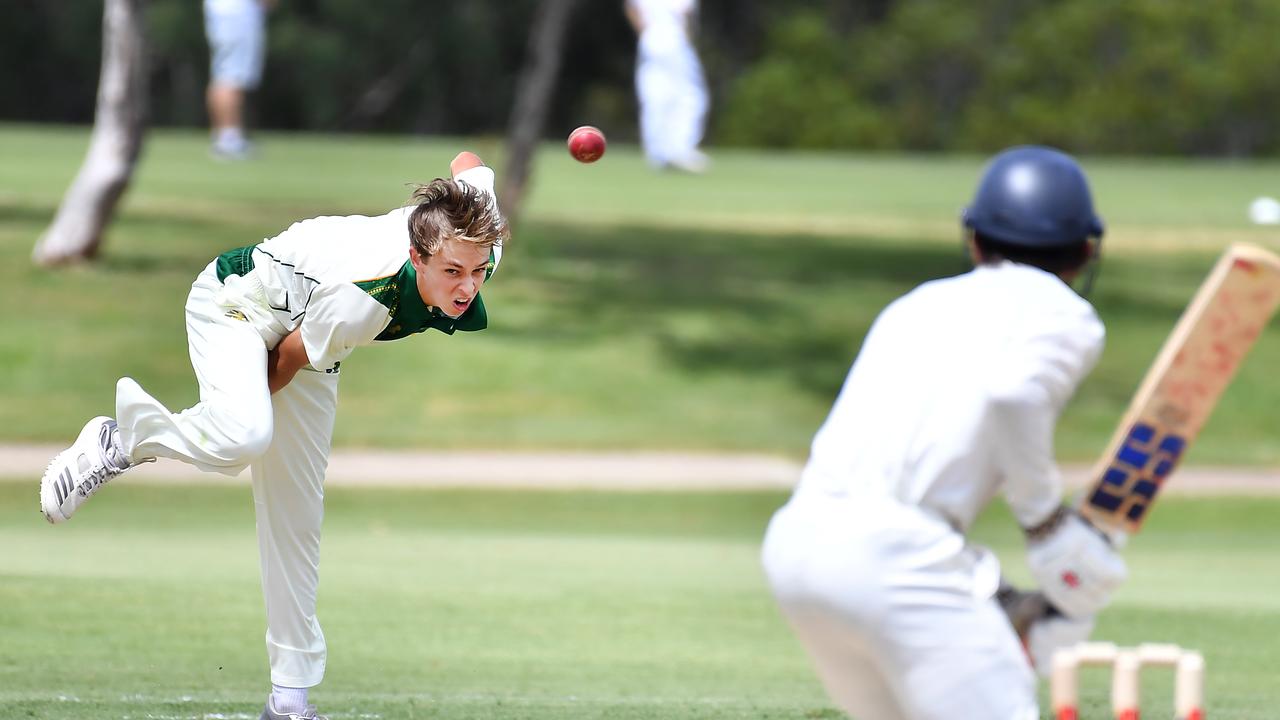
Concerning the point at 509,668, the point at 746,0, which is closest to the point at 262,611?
the point at 509,668

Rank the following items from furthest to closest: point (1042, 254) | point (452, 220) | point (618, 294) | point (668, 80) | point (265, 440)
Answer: point (618, 294)
point (668, 80)
point (265, 440)
point (452, 220)
point (1042, 254)

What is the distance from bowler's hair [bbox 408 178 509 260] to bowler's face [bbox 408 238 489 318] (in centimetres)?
2

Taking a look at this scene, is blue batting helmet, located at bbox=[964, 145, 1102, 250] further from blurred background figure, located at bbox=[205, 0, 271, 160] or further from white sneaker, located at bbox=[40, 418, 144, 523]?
blurred background figure, located at bbox=[205, 0, 271, 160]

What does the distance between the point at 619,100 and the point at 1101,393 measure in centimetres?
2914

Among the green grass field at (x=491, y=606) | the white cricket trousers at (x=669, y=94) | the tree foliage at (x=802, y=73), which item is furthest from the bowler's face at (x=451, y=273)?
the tree foliage at (x=802, y=73)

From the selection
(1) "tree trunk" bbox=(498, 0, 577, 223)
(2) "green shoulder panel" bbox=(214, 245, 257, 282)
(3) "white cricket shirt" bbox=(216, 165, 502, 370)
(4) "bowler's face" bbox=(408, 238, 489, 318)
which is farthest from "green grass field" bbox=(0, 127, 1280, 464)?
(4) "bowler's face" bbox=(408, 238, 489, 318)

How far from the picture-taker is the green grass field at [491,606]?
6184 mm

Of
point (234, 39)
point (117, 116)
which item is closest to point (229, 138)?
point (234, 39)

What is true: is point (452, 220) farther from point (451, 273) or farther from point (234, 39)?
point (234, 39)

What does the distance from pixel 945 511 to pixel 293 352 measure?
212 centimetres

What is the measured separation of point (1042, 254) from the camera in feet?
12.2

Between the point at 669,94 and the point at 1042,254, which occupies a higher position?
the point at 1042,254

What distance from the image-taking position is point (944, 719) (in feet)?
11.2

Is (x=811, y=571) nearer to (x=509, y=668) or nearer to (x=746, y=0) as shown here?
(x=509, y=668)
